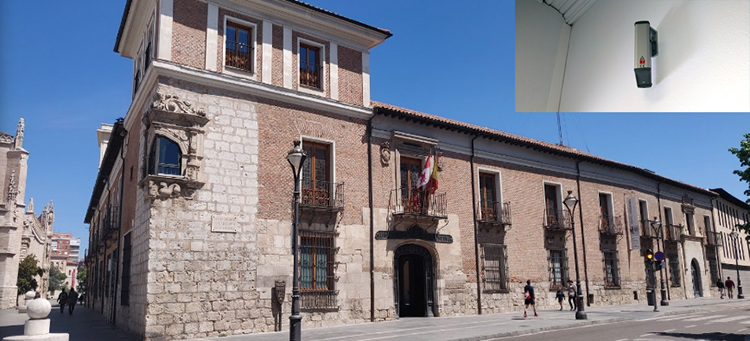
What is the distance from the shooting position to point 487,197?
2256 centimetres

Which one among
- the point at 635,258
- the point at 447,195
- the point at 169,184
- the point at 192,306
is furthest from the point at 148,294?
the point at 635,258

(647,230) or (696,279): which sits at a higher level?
(647,230)

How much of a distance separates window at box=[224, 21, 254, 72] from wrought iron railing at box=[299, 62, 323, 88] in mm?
1822

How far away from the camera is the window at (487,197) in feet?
72.6

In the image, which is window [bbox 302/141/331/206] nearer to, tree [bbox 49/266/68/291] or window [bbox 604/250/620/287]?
window [bbox 604/250/620/287]

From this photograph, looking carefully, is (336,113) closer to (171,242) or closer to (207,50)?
(207,50)

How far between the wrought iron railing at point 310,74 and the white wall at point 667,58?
12651 millimetres

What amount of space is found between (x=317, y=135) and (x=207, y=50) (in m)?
4.20

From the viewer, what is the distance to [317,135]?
1728cm

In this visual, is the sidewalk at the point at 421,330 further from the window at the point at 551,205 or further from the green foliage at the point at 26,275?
the green foliage at the point at 26,275

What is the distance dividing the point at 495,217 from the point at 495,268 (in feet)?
6.87

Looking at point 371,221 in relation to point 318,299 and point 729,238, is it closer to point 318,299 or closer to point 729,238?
point 318,299

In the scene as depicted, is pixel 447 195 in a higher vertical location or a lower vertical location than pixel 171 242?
higher

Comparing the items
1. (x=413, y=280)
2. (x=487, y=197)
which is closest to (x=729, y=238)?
(x=487, y=197)
